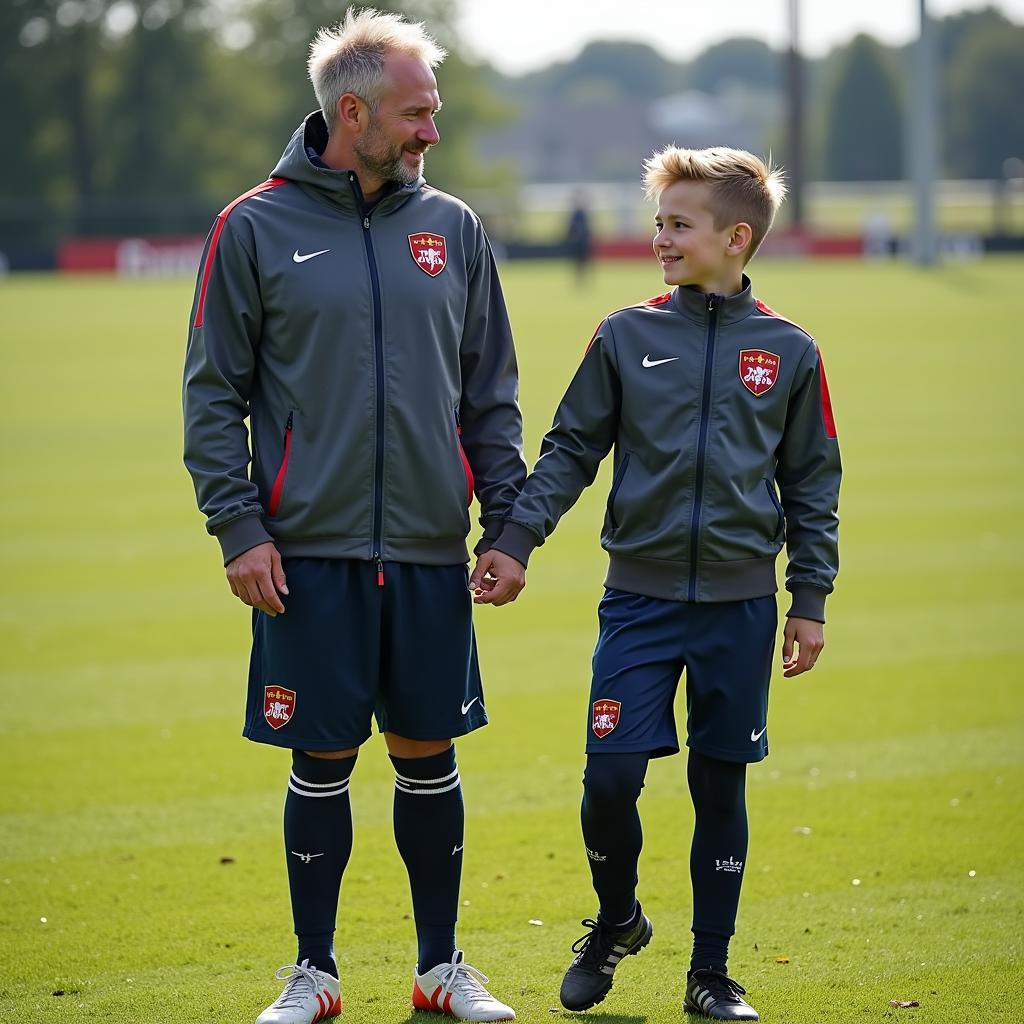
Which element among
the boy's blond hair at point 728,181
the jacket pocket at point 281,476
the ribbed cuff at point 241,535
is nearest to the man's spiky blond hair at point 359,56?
the boy's blond hair at point 728,181

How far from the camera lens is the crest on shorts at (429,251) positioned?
379cm

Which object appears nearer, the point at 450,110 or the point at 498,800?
the point at 498,800

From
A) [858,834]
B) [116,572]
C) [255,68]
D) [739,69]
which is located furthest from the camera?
[739,69]

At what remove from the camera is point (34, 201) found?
205 feet

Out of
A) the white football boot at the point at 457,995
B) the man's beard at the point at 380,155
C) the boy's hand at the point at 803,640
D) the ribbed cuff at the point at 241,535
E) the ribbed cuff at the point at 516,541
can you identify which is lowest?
the white football boot at the point at 457,995

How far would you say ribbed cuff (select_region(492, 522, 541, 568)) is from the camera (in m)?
3.84

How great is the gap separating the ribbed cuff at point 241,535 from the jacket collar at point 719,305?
1123mm

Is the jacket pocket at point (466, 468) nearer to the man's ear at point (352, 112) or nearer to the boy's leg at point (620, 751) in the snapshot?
the boy's leg at point (620, 751)

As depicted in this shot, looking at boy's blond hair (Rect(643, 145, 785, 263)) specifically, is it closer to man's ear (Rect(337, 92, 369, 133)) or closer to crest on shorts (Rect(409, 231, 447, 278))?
crest on shorts (Rect(409, 231, 447, 278))

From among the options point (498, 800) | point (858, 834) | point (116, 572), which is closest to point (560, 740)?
point (498, 800)

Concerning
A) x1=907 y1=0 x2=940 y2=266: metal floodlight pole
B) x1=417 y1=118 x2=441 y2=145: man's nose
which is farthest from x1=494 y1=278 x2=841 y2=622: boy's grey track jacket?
x1=907 y1=0 x2=940 y2=266: metal floodlight pole

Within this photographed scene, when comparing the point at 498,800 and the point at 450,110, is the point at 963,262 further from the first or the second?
the point at 498,800

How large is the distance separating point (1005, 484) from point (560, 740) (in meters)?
6.68

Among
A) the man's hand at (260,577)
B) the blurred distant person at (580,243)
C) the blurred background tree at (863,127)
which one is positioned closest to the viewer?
the man's hand at (260,577)
